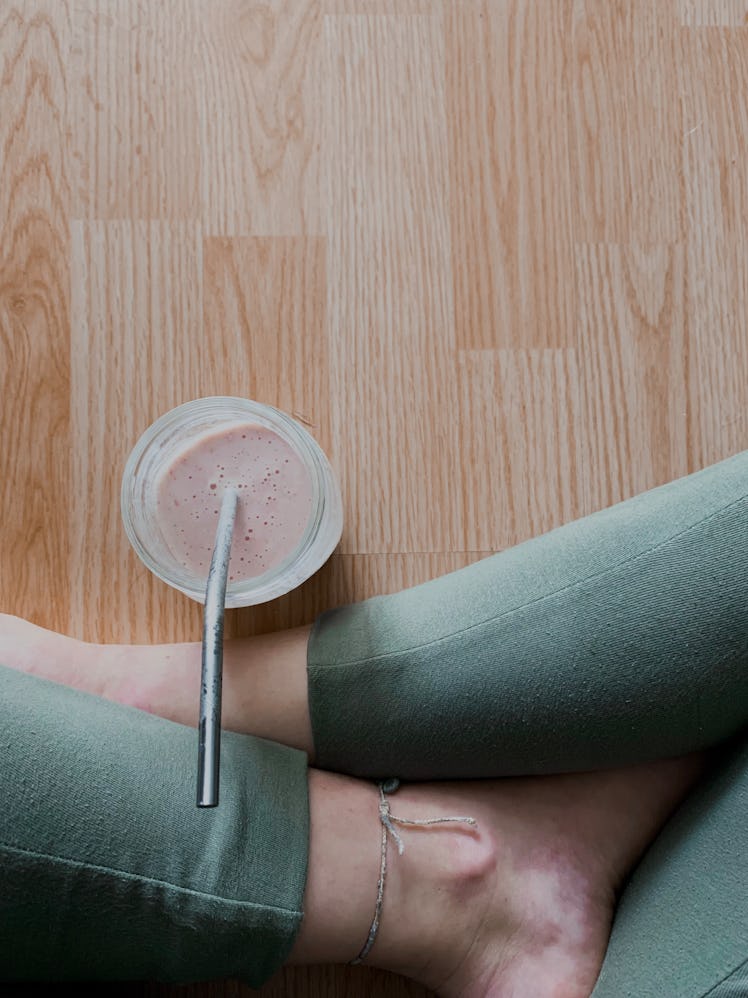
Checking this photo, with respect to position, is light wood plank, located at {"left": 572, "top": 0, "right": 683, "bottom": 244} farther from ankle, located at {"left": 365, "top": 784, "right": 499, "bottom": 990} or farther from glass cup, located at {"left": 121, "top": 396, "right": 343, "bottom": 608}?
ankle, located at {"left": 365, "top": 784, "right": 499, "bottom": 990}

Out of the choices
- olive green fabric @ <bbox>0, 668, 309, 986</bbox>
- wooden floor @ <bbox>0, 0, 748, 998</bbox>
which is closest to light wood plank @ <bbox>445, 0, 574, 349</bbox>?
wooden floor @ <bbox>0, 0, 748, 998</bbox>

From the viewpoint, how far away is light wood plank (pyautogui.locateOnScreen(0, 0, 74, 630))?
0.80 meters

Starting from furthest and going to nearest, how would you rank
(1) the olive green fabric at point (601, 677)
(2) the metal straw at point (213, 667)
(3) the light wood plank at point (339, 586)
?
(3) the light wood plank at point (339, 586), (1) the olive green fabric at point (601, 677), (2) the metal straw at point (213, 667)

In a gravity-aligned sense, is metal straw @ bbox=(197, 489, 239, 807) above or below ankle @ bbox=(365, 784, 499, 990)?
above

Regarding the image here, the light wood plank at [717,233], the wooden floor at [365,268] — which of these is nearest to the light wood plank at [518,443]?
the wooden floor at [365,268]

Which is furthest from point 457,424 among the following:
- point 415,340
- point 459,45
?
point 459,45

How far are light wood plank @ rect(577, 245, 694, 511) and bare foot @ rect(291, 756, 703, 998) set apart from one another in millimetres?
251

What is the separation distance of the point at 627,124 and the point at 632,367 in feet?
0.74

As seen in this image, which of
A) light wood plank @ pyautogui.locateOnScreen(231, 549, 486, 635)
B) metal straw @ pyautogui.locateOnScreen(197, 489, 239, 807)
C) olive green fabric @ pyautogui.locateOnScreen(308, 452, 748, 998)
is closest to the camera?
metal straw @ pyautogui.locateOnScreen(197, 489, 239, 807)

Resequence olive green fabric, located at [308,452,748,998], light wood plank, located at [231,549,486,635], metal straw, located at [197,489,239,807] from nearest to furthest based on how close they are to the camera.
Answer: metal straw, located at [197,489,239,807] < olive green fabric, located at [308,452,748,998] < light wood plank, located at [231,549,486,635]

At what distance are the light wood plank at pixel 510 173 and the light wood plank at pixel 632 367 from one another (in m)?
0.03

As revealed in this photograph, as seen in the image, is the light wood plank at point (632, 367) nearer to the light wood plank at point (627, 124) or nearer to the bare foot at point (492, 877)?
the light wood plank at point (627, 124)

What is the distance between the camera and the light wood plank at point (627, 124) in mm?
838

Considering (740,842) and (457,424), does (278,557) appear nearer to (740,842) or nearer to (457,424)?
(457,424)
